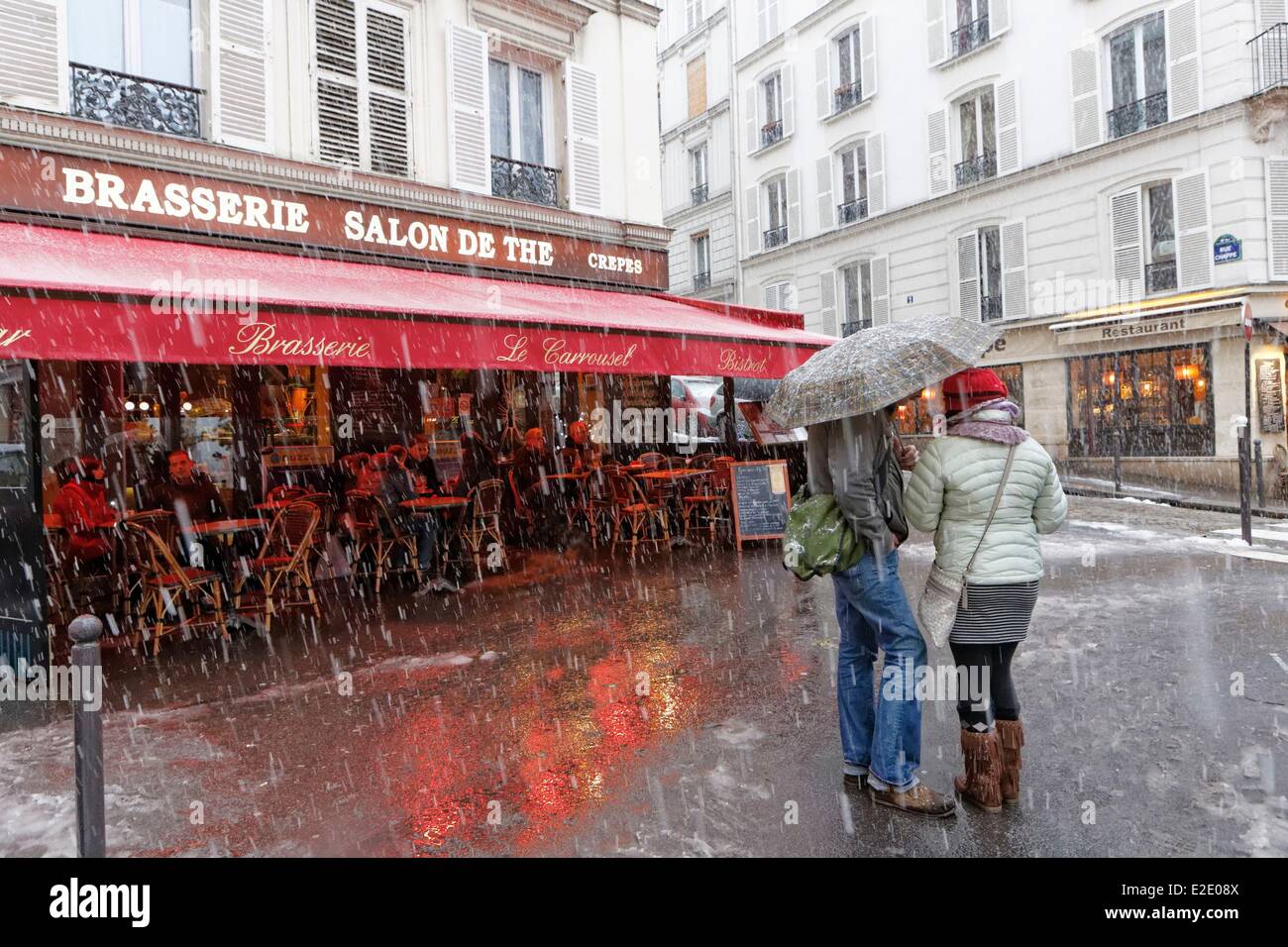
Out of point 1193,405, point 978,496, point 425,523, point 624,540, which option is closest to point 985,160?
point 1193,405

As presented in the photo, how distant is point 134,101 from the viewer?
8211 millimetres

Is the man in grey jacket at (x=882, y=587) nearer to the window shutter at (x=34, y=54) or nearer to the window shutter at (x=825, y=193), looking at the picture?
the window shutter at (x=34, y=54)

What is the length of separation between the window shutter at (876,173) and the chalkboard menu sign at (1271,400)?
1019cm

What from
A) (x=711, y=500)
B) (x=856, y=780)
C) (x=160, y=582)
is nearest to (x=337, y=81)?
(x=160, y=582)

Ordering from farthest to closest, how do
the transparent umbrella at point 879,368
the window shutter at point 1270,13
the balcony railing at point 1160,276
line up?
the balcony railing at point 1160,276 → the window shutter at point 1270,13 → the transparent umbrella at point 879,368

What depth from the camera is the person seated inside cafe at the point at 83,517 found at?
24.1 feet

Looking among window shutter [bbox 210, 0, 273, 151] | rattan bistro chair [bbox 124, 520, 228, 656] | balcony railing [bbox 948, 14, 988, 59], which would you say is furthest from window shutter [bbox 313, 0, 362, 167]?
balcony railing [bbox 948, 14, 988, 59]

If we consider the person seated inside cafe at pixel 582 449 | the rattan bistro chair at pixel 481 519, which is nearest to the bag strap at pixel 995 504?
the rattan bistro chair at pixel 481 519

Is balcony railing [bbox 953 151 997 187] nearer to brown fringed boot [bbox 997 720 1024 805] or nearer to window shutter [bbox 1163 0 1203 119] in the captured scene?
window shutter [bbox 1163 0 1203 119]

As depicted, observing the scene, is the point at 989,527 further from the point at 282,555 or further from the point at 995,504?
the point at 282,555

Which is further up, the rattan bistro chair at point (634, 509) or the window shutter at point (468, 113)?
the window shutter at point (468, 113)

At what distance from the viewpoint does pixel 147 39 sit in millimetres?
8438

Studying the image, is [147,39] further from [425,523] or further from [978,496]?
[978,496]
